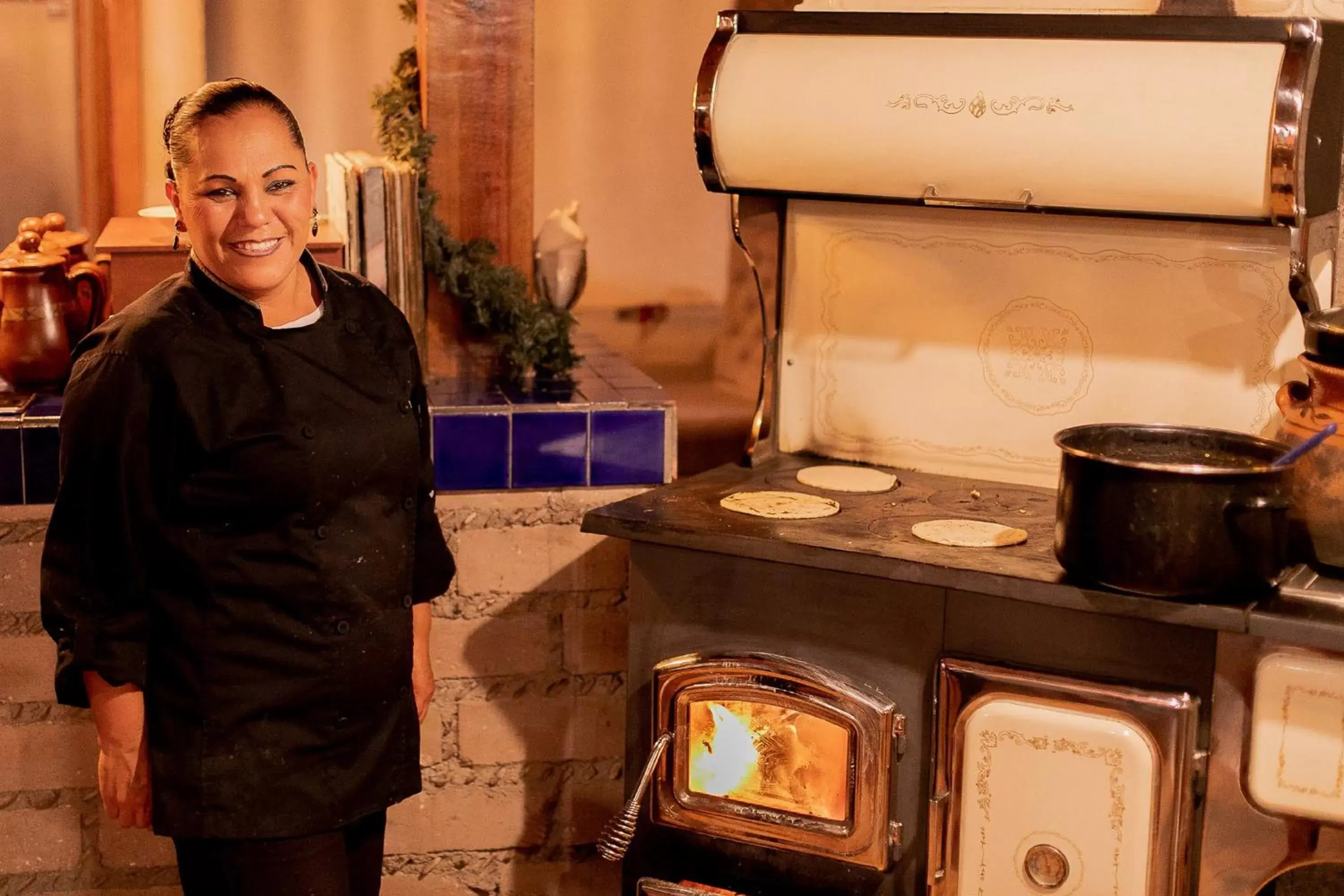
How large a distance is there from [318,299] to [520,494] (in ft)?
2.32

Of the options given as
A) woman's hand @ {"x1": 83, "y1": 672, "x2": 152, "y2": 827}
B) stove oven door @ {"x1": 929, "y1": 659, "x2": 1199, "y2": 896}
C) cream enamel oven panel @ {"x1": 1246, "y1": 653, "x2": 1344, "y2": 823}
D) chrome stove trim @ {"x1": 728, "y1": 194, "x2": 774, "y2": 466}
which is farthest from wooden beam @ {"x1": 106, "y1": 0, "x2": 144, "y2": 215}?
cream enamel oven panel @ {"x1": 1246, "y1": 653, "x2": 1344, "y2": 823}

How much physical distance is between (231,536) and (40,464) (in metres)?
Answer: 0.73

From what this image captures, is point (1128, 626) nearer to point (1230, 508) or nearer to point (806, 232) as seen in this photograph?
point (1230, 508)

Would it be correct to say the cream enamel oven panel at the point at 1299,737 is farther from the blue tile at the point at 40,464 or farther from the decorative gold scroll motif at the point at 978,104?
the blue tile at the point at 40,464

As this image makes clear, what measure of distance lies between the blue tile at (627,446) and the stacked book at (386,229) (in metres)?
0.33

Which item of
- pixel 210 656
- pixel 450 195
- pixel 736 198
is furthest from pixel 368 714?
pixel 450 195

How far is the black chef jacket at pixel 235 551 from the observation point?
62.1 inches

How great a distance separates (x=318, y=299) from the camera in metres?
1.74

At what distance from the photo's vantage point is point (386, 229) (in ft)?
7.93

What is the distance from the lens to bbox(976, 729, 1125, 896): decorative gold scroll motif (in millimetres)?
1742

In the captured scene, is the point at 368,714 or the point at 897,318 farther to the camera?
the point at 897,318

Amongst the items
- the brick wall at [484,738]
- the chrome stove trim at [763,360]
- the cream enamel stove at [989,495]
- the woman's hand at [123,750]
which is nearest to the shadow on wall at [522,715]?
the brick wall at [484,738]

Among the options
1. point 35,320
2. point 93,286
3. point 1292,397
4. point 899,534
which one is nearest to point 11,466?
point 35,320

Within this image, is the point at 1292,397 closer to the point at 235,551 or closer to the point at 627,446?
the point at 627,446
